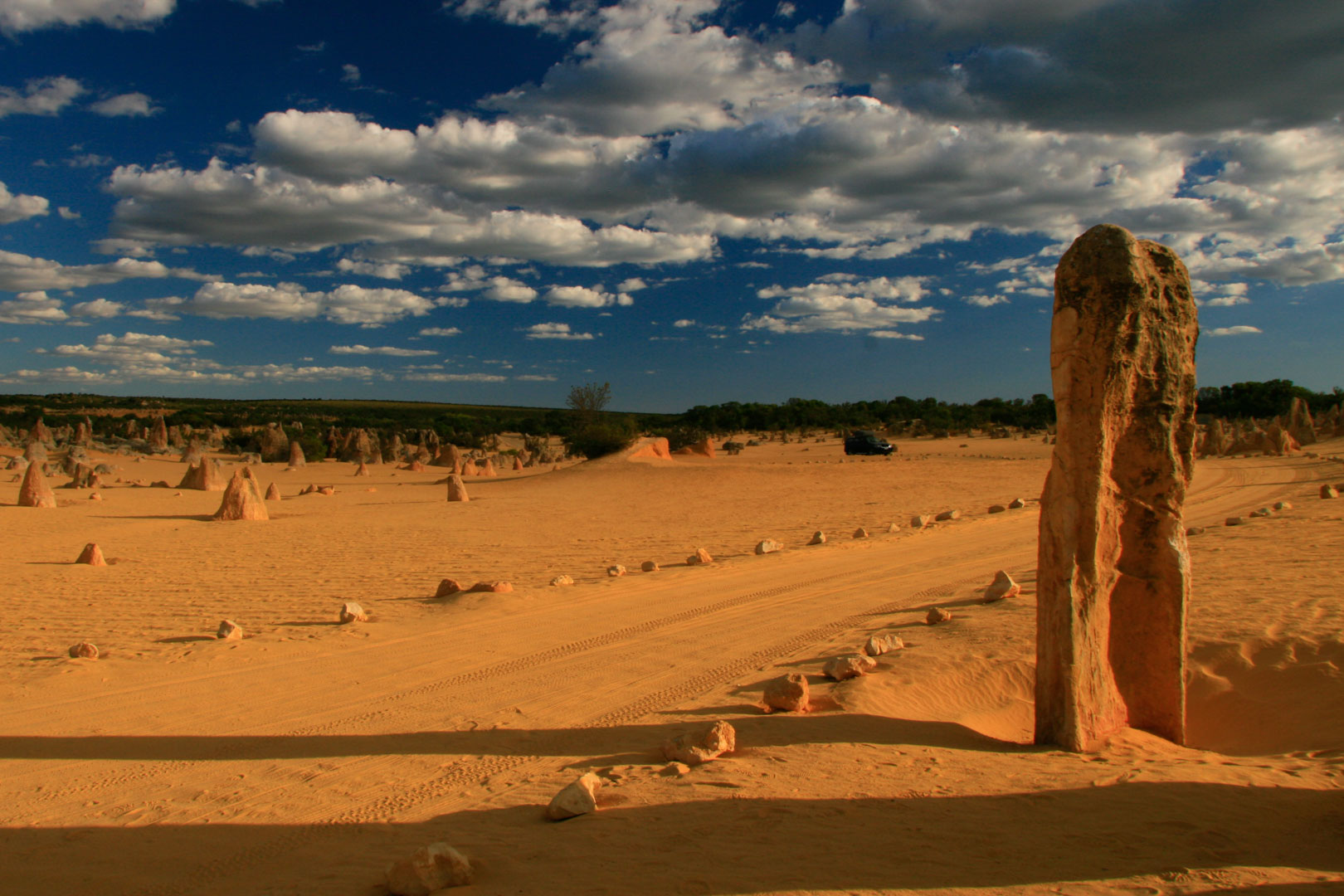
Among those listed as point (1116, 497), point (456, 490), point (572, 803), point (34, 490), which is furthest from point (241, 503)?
point (1116, 497)

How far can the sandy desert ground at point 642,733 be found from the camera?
337cm

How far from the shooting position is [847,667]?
19.4 feet

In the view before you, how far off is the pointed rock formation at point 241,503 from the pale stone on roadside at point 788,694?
15.0 metres

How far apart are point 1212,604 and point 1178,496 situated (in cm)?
352

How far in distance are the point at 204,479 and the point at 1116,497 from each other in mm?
26340

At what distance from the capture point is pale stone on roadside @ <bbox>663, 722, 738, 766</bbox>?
4.38 meters

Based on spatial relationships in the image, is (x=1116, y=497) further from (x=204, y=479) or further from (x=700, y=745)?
(x=204, y=479)

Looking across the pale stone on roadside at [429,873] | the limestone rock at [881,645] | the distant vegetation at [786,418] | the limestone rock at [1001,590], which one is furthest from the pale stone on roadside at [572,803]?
the distant vegetation at [786,418]

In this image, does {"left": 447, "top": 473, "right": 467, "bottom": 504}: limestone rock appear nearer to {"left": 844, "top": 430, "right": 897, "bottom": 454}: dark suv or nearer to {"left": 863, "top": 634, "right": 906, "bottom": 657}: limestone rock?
{"left": 863, "top": 634, "right": 906, "bottom": 657}: limestone rock

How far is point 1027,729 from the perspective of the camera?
554cm

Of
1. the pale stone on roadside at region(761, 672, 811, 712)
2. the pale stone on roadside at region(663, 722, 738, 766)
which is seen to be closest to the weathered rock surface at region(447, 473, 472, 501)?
the pale stone on roadside at region(761, 672, 811, 712)

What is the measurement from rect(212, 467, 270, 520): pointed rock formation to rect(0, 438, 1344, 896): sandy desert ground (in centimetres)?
469

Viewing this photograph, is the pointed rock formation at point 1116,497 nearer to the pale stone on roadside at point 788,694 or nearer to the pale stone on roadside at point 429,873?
the pale stone on roadside at point 788,694

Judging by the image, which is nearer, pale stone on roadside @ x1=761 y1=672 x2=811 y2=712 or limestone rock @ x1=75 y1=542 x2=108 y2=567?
pale stone on roadside @ x1=761 y1=672 x2=811 y2=712
